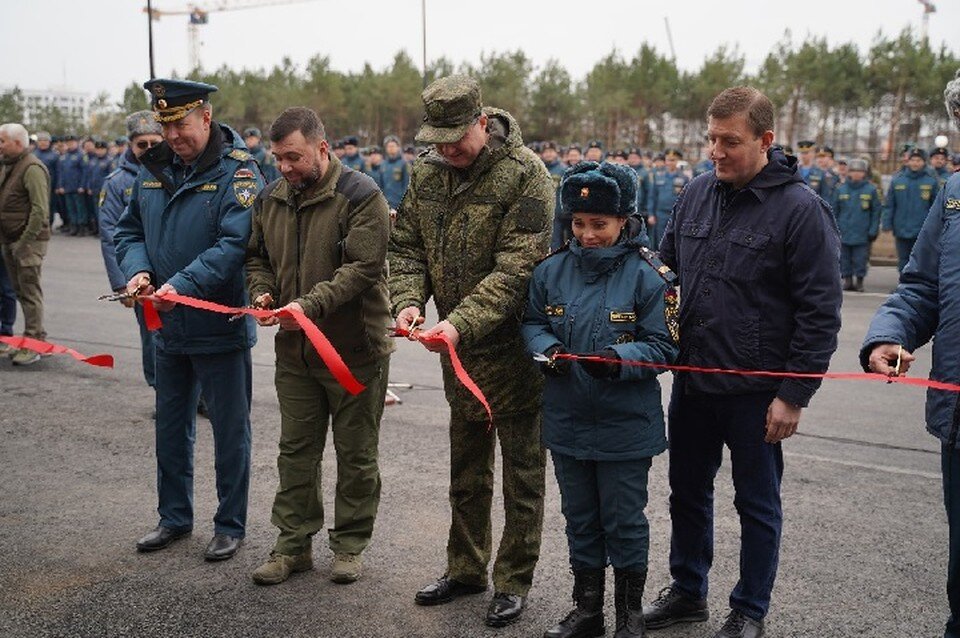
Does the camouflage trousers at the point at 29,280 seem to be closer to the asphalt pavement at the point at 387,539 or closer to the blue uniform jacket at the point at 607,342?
the asphalt pavement at the point at 387,539

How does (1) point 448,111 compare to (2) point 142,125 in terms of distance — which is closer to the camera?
(1) point 448,111

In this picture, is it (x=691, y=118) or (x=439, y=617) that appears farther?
(x=691, y=118)

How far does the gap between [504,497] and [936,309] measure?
183cm

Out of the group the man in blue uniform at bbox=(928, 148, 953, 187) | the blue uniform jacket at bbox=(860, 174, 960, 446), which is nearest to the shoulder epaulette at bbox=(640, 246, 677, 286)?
the blue uniform jacket at bbox=(860, 174, 960, 446)

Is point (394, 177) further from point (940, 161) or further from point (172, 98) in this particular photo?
point (172, 98)

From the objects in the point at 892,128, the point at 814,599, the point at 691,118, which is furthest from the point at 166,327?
the point at 691,118

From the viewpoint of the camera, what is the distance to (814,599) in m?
4.11

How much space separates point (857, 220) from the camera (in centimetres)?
1575

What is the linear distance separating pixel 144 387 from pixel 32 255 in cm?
196

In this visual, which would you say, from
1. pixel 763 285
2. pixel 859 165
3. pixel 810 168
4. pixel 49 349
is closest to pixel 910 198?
pixel 859 165

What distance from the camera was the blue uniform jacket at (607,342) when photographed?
356cm

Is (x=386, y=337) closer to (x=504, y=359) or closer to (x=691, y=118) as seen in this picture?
(x=504, y=359)

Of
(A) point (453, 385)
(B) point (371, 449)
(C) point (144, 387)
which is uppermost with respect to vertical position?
(A) point (453, 385)

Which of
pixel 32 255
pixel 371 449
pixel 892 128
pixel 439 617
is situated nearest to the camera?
pixel 439 617
